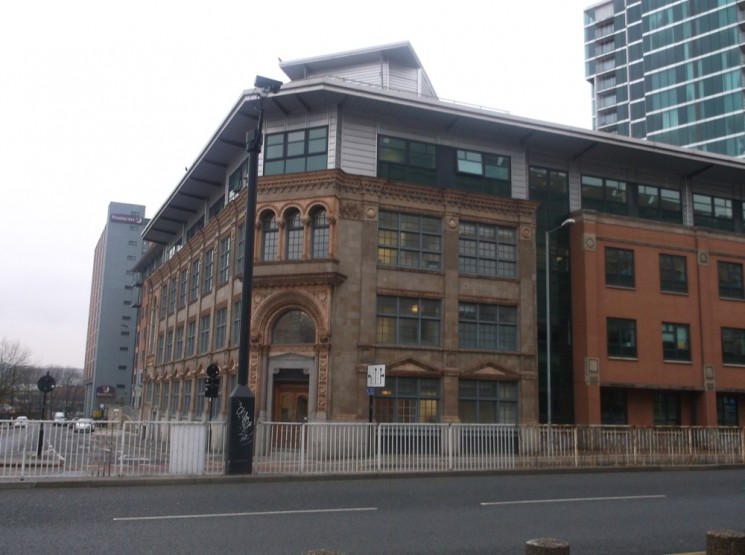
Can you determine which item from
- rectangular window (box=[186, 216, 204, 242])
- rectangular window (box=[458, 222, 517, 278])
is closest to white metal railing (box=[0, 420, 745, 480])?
rectangular window (box=[458, 222, 517, 278])

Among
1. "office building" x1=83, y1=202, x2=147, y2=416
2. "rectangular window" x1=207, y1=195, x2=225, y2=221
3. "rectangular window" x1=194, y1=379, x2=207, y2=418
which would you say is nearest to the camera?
"rectangular window" x1=194, y1=379, x2=207, y2=418

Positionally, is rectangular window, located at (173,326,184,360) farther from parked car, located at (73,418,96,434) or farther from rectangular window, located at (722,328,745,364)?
rectangular window, located at (722,328,745,364)

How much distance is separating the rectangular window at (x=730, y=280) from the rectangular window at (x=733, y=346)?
1.83 meters

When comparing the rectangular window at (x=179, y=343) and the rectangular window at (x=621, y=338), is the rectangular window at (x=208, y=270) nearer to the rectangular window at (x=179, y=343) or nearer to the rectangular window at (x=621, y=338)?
the rectangular window at (x=179, y=343)

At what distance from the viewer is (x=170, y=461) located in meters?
16.9

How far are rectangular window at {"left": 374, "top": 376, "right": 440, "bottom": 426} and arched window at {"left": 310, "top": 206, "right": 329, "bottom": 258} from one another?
5.95 metres

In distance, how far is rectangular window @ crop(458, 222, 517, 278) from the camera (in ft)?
102

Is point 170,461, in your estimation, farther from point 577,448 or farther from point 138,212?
point 138,212

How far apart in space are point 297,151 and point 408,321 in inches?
345

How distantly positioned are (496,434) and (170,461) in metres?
9.48

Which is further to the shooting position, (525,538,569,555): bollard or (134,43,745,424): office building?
(134,43,745,424): office building

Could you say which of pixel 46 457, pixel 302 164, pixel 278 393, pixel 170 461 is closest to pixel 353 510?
pixel 170 461

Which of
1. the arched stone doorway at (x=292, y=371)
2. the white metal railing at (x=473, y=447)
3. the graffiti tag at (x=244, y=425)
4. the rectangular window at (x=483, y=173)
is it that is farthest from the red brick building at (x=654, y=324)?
the graffiti tag at (x=244, y=425)

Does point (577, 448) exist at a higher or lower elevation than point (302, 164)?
lower
